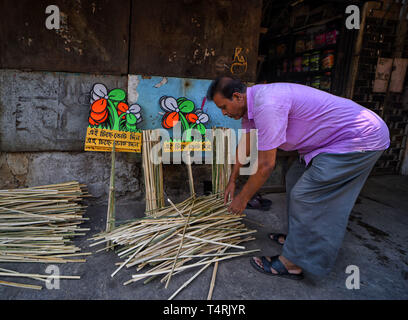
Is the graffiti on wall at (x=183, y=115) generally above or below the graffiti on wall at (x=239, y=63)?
below

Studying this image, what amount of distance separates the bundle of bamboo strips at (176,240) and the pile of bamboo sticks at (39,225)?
338 mm

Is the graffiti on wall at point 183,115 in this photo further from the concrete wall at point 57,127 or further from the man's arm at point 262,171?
the man's arm at point 262,171

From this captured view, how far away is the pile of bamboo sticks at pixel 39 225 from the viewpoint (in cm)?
219

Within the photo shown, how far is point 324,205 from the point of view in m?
1.99

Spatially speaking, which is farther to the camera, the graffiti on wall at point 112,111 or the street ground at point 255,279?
the graffiti on wall at point 112,111

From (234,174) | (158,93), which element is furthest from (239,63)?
(234,174)

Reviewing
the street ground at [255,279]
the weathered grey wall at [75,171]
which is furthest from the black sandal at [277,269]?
the weathered grey wall at [75,171]

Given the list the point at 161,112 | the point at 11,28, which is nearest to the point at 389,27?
the point at 161,112

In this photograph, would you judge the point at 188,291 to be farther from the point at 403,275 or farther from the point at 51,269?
the point at 403,275

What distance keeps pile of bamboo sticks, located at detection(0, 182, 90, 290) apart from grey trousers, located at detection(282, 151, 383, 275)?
182 cm

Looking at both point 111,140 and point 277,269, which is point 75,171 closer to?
point 111,140

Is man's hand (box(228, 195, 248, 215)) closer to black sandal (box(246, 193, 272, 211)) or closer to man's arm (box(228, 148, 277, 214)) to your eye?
man's arm (box(228, 148, 277, 214))

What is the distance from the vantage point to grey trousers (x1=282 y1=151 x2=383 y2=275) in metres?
1.93

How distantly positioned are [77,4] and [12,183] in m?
2.20
